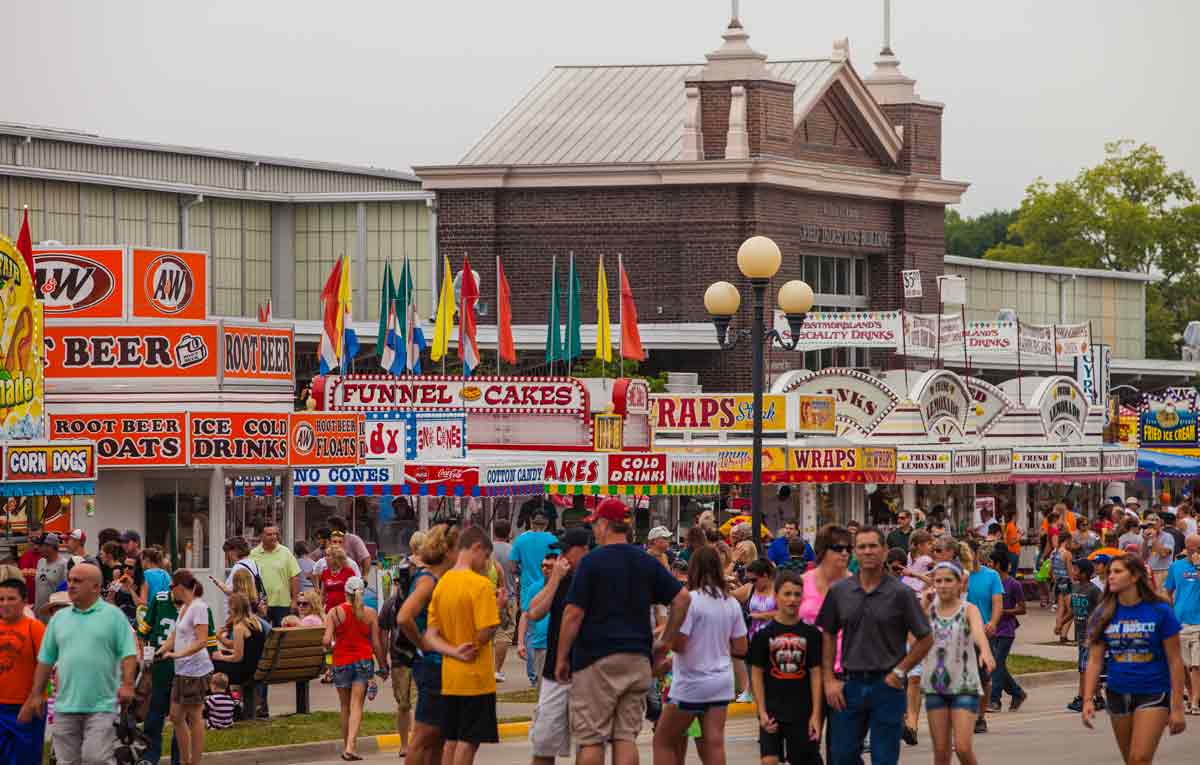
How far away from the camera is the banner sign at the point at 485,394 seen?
34.0 meters

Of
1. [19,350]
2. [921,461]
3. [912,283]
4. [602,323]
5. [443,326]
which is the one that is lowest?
[921,461]

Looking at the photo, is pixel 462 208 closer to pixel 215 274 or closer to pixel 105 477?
pixel 215 274

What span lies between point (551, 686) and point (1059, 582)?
18146 mm

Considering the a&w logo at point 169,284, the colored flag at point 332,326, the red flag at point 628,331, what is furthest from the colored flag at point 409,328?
the a&w logo at point 169,284

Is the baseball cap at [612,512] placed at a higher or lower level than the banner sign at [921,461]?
higher

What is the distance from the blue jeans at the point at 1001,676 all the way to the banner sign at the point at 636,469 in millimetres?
10111

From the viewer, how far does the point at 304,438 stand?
28500 millimetres

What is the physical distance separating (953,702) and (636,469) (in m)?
18.4

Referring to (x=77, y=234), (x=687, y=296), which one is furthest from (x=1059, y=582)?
(x=77, y=234)

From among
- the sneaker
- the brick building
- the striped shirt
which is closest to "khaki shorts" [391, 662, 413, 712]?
the striped shirt

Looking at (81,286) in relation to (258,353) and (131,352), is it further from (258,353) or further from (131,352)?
(258,353)

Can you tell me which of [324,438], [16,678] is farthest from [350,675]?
[324,438]

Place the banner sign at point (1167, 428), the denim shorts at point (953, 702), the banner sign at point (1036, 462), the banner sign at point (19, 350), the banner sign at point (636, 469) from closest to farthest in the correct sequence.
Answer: the denim shorts at point (953, 702) → the banner sign at point (19, 350) → the banner sign at point (636, 469) → the banner sign at point (1036, 462) → the banner sign at point (1167, 428)

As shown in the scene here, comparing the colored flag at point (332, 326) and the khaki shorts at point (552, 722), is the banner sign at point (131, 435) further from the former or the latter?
the khaki shorts at point (552, 722)
